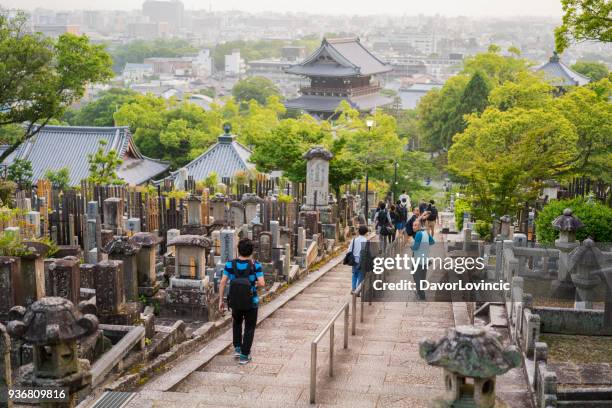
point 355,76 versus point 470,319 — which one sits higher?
point 355,76

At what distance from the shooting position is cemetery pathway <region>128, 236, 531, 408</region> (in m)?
6.32

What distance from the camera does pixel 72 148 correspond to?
1216 inches

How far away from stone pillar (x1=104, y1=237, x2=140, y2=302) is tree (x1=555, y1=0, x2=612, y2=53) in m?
8.32

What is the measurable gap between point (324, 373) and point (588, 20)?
8548mm

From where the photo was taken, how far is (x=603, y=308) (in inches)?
368

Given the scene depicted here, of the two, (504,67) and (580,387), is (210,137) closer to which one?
(504,67)

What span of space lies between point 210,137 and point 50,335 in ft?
108

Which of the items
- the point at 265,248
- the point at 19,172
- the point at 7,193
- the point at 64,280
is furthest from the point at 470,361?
the point at 19,172

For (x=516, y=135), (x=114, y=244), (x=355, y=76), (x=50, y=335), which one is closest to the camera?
(x=50, y=335)

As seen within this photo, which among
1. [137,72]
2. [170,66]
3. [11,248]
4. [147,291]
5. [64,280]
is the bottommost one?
[147,291]

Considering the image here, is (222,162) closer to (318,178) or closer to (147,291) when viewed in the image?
(318,178)

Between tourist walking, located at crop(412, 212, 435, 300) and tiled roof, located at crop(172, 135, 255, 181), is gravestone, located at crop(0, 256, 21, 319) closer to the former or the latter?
tourist walking, located at crop(412, 212, 435, 300)

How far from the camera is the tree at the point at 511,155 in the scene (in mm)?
15875

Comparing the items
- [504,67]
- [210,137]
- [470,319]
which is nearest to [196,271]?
[470,319]
